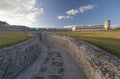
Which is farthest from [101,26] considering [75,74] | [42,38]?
[75,74]

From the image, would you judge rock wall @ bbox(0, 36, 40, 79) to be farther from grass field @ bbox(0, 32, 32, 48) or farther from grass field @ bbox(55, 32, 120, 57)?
grass field @ bbox(55, 32, 120, 57)

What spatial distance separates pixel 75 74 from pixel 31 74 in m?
3.45

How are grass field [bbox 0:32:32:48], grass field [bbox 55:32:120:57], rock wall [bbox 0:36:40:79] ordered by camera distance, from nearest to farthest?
1. rock wall [bbox 0:36:40:79]
2. grass field [bbox 55:32:120:57]
3. grass field [bbox 0:32:32:48]

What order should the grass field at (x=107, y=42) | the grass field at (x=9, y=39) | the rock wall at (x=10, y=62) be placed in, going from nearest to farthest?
the rock wall at (x=10, y=62)
the grass field at (x=107, y=42)
the grass field at (x=9, y=39)

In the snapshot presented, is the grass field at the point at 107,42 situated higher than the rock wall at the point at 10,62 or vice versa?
the grass field at the point at 107,42

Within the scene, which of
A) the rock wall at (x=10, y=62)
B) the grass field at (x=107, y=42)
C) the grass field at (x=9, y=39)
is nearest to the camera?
the rock wall at (x=10, y=62)

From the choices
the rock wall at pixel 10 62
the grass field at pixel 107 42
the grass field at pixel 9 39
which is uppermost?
the grass field at pixel 9 39

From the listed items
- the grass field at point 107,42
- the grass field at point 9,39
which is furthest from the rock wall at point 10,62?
the grass field at point 107,42

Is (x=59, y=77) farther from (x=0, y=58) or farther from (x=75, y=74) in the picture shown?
(x=0, y=58)

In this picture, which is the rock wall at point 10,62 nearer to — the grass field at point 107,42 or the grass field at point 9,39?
the grass field at point 9,39

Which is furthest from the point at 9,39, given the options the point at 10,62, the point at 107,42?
the point at 107,42

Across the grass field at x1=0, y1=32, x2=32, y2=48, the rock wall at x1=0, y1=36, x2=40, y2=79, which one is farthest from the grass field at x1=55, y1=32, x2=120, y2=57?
the grass field at x1=0, y1=32, x2=32, y2=48

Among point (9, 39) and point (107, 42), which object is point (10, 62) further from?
point (107, 42)

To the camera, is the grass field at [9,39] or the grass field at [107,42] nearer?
the grass field at [107,42]
